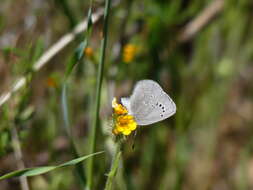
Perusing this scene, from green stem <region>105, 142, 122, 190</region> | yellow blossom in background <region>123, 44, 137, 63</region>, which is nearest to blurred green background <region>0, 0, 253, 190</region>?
yellow blossom in background <region>123, 44, 137, 63</region>

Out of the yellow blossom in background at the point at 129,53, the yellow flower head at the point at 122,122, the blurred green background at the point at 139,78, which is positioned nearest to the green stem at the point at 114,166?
the yellow flower head at the point at 122,122

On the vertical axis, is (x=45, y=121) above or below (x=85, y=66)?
below

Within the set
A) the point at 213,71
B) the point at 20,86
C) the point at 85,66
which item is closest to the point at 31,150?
the point at 85,66

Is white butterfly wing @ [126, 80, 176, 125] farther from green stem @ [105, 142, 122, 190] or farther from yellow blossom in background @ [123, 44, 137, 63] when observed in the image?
yellow blossom in background @ [123, 44, 137, 63]

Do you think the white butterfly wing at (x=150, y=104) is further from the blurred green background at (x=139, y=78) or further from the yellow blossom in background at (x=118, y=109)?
the blurred green background at (x=139, y=78)

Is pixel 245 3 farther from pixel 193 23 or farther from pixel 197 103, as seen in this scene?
pixel 197 103

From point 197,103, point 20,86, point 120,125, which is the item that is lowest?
point 197,103
